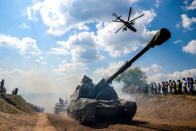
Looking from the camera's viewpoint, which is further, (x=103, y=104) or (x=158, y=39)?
(x=103, y=104)

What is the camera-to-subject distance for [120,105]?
13.2 meters

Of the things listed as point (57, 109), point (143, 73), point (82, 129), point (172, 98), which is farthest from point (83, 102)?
point (143, 73)

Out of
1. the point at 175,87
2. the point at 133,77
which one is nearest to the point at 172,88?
the point at 175,87

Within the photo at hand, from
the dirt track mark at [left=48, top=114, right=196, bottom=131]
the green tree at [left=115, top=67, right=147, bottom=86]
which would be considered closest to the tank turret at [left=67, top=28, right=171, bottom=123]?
the dirt track mark at [left=48, top=114, right=196, bottom=131]

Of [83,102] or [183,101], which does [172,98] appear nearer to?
[183,101]

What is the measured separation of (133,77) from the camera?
74.1 meters

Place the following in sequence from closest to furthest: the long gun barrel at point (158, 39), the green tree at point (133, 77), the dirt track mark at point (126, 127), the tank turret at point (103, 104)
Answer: the long gun barrel at point (158, 39) → the dirt track mark at point (126, 127) → the tank turret at point (103, 104) → the green tree at point (133, 77)

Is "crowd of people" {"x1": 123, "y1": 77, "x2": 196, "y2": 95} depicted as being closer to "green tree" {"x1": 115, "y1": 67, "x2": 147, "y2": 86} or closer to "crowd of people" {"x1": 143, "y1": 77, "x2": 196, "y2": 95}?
"crowd of people" {"x1": 143, "y1": 77, "x2": 196, "y2": 95}

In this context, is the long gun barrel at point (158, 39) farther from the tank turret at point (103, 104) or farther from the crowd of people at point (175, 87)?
the crowd of people at point (175, 87)

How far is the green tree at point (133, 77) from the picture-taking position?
72438 mm

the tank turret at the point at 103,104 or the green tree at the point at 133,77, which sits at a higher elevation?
the green tree at the point at 133,77

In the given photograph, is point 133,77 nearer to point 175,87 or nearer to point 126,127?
point 175,87

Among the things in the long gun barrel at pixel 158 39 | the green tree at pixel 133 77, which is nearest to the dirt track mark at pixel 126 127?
the long gun barrel at pixel 158 39

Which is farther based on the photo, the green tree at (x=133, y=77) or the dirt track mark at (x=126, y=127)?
the green tree at (x=133, y=77)
